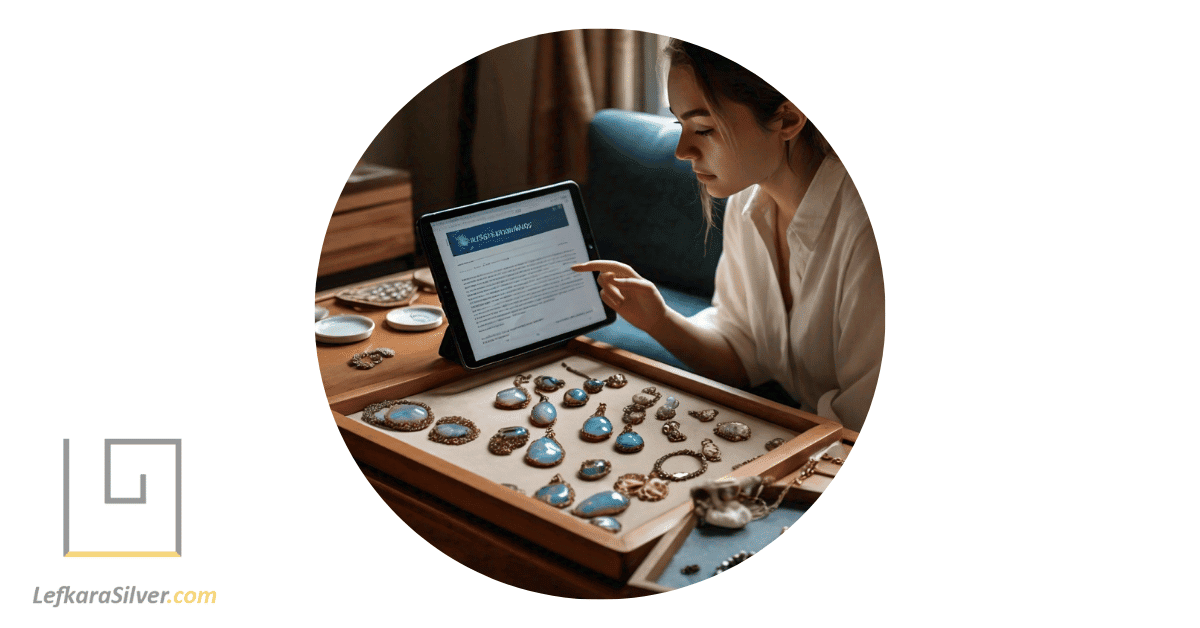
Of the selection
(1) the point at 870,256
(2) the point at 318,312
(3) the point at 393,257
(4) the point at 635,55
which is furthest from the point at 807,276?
(4) the point at 635,55

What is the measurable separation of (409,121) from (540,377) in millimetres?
1191

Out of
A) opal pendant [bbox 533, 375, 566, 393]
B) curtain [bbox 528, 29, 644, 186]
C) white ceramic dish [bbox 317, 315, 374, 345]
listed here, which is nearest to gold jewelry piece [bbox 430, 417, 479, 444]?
opal pendant [bbox 533, 375, 566, 393]

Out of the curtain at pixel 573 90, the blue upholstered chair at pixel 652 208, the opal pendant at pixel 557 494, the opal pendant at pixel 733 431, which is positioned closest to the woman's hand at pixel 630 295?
the opal pendant at pixel 733 431

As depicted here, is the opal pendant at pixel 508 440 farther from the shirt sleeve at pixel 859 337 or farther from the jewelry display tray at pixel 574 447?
A: the shirt sleeve at pixel 859 337

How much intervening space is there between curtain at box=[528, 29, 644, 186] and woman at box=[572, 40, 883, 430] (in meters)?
0.76

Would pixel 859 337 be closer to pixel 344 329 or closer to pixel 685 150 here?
pixel 685 150

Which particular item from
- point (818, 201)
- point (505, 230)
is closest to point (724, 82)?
point (818, 201)

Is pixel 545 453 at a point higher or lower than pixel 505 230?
lower

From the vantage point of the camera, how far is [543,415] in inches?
33.7

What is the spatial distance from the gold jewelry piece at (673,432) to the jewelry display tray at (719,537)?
11 cm

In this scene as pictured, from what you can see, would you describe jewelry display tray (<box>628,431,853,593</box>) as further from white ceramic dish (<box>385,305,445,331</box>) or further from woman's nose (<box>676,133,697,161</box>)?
white ceramic dish (<box>385,305,445,331</box>)

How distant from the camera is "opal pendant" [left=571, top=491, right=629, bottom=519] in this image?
0.71m

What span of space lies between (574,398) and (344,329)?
1.06 feet

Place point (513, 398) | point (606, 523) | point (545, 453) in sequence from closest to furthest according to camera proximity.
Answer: point (606, 523), point (545, 453), point (513, 398)
